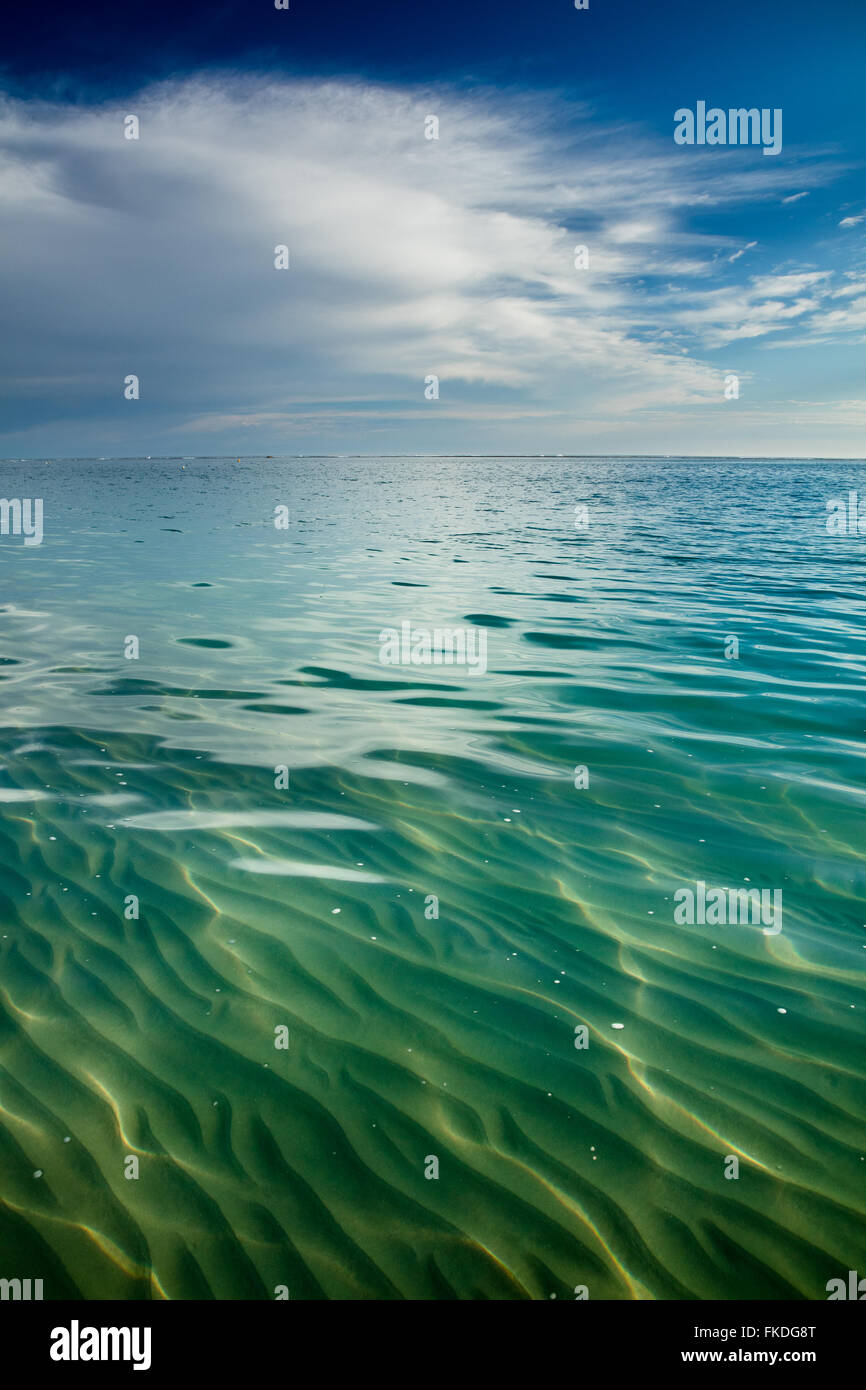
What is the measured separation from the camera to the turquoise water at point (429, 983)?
2.99 meters

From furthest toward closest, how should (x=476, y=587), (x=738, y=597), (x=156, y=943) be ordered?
(x=476, y=587), (x=738, y=597), (x=156, y=943)

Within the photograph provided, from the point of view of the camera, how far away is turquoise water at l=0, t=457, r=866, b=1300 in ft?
9.80

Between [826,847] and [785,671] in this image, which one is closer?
[826,847]

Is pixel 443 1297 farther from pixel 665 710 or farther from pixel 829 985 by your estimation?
pixel 665 710

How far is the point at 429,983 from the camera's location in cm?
425

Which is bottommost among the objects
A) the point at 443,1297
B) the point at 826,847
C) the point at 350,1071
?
the point at 443,1297

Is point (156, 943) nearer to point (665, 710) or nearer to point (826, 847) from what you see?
point (826, 847)

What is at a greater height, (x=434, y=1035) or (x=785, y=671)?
(x=785, y=671)

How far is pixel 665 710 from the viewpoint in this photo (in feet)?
27.9

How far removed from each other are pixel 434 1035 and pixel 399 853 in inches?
70.6
